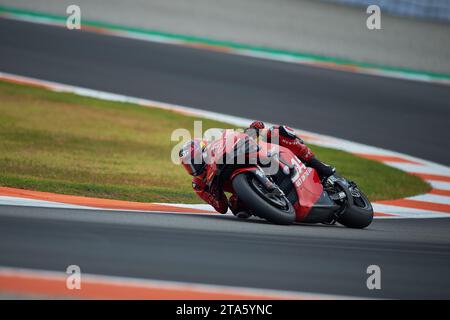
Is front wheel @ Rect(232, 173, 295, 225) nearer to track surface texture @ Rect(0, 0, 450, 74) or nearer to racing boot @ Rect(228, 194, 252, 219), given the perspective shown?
racing boot @ Rect(228, 194, 252, 219)

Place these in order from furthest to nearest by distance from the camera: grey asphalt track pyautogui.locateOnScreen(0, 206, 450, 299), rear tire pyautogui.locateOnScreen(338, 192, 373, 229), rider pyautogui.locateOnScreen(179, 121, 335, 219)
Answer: rear tire pyautogui.locateOnScreen(338, 192, 373, 229), rider pyautogui.locateOnScreen(179, 121, 335, 219), grey asphalt track pyautogui.locateOnScreen(0, 206, 450, 299)

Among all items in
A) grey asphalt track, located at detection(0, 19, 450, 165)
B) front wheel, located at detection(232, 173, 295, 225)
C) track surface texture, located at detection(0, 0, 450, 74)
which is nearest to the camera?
front wheel, located at detection(232, 173, 295, 225)

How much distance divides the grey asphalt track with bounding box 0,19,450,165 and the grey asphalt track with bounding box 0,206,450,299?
7.58 m

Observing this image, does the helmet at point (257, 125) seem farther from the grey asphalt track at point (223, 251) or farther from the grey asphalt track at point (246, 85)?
the grey asphalt track at point (246, 85)

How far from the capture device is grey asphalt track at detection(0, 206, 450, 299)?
20.8 feet

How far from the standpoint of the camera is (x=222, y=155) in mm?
8461

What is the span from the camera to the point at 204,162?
877cm

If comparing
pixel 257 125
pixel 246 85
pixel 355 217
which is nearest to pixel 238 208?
pixel 257 125

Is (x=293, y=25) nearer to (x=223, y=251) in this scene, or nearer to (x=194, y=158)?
(x=194, y=158)

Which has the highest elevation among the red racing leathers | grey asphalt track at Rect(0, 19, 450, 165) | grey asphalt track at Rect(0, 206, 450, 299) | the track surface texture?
the track surface texture

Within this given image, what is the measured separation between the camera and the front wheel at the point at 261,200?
8242mm

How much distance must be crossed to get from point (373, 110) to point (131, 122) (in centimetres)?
467

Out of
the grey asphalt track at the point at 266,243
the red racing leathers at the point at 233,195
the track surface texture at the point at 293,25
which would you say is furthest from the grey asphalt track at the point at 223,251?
the track surface texture at the point at 293,25

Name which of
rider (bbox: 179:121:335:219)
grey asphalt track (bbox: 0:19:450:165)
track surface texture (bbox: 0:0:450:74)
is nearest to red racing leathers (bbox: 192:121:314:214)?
rider (bbox: 179:121:335:219)
